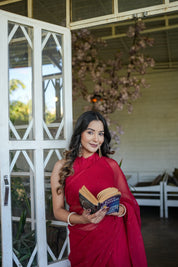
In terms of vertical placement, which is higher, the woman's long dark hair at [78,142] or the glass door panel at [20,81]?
the glass door panel at [20,81]

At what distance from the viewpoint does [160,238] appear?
4613 mm

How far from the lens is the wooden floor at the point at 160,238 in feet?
12.3

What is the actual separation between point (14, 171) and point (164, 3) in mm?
1878

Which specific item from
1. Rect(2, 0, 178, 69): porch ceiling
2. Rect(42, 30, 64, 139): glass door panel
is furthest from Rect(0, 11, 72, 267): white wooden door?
Rect(2, 0, 178, 69): porch ceiling

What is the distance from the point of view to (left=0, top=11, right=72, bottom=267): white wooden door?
2.37 metres

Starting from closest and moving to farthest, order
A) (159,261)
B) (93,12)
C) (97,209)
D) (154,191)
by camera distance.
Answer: (97,209) < (93,12) < (159,261) < (154,191)

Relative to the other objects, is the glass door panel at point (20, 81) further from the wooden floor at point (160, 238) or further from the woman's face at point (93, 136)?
the wooden floor at point (160, 238)

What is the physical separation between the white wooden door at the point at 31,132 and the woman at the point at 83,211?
481 mm

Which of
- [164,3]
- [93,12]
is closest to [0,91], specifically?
[93,12]

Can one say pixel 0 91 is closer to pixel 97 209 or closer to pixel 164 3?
pixel 97 209

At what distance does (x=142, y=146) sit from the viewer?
8.43 metres

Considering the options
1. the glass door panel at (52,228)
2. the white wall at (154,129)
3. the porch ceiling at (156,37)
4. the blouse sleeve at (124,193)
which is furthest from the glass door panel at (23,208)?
the white wall at (154,129)

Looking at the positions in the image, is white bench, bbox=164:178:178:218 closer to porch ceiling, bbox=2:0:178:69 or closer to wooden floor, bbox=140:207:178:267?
wooden floor, bbox=140:207:178:267

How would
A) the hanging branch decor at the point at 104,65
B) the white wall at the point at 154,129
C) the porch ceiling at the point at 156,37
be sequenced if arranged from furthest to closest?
1. the white wall at the point at 154,129
2. the porch ceiling at the point at 156,37
3. the hanging branch decor at the point at 104,65
